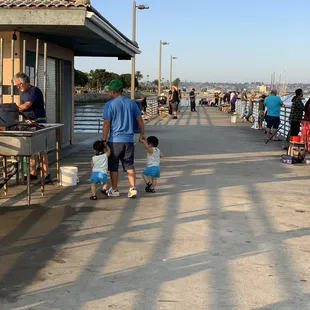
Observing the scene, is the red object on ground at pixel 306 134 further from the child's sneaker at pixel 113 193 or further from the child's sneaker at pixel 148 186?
the child's sneaker at pixel 113 193

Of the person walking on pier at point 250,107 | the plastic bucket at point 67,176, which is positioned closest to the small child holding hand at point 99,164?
the plastic bucket at point 67,176

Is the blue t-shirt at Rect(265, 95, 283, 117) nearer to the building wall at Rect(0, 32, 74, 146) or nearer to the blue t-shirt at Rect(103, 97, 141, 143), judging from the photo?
the building wall at Rect(0, 32, 74, 146)

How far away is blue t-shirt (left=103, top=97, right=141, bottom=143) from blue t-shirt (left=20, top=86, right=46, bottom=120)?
55.1 inches

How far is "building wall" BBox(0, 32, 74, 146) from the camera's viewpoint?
927 centimetres

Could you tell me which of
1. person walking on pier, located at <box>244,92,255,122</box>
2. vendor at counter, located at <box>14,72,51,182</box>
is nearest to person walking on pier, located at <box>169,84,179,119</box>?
person walking on pier, located at <box>244,92,255,122</box>

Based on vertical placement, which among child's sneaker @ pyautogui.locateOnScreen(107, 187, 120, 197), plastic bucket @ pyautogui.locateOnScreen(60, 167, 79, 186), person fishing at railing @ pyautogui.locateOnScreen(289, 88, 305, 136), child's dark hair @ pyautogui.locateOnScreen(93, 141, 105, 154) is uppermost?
person fishing at railing @ pyautogui.locateOnScreen(289, 88, 305, 136)

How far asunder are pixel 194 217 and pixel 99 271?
2160mm

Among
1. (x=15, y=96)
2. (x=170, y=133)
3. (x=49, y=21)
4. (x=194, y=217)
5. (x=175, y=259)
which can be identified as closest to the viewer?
(x=175, y=259)

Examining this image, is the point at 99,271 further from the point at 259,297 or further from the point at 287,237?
the point at 287,237

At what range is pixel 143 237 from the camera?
543 centimetres

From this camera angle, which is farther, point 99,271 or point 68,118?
point 68,118

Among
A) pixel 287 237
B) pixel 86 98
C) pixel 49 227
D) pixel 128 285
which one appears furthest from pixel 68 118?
pixel 86 98

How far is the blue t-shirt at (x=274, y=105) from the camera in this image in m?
15.9

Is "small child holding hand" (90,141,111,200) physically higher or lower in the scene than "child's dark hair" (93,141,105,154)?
lower
